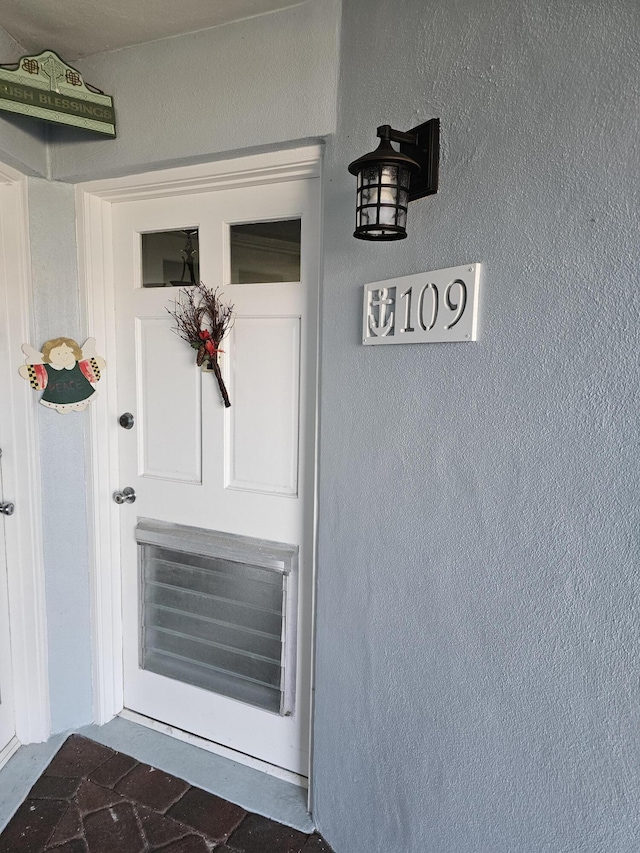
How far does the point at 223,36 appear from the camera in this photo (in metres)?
1.56

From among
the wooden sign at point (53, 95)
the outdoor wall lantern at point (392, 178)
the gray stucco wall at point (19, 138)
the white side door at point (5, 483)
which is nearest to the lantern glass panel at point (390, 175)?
the outdoor wall lantern at point (392, 178)

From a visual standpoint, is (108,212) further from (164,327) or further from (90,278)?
(164,327)

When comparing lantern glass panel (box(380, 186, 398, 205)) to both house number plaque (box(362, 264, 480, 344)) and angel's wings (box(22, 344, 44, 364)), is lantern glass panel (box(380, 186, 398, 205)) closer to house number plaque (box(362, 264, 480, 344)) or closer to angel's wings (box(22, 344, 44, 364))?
house number plaque (box(362, 264, 480, 344))

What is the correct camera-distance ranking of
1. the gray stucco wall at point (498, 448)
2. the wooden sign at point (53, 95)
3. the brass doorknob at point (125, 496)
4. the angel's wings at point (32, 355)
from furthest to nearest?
the brass doorknob at point (125, 496)
the angel's wings at point (32, 355)
the wooden sign at point (53, 95)
the gray stucco wall at point (498, 448)

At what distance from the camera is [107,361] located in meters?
2.02

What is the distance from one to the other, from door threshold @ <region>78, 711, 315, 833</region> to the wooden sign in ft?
7.10

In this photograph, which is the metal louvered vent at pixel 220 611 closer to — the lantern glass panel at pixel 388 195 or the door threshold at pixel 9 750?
the door threshold at pixel 9 750

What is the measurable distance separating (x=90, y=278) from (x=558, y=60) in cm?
162

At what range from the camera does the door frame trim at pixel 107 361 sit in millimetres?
1745

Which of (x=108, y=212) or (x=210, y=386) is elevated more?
(x=108, y=212)

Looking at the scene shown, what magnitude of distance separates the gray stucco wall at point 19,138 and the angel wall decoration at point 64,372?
0.57 metres

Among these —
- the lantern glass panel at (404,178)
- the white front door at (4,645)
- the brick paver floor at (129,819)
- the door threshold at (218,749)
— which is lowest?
the brick paver floor at (129,819)

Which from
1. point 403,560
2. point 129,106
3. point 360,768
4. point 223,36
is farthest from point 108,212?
point 360,768

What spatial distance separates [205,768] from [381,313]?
1.73 m
